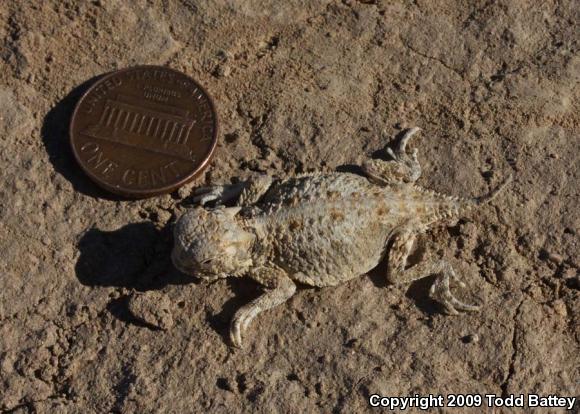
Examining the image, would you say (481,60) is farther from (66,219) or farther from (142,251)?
(66,219)

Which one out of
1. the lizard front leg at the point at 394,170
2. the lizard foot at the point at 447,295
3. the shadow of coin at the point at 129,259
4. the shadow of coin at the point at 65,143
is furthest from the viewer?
the shadow of coin at the point at 65,143

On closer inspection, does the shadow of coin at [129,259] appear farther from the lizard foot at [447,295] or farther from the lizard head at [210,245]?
the lizard foot at [447,295]

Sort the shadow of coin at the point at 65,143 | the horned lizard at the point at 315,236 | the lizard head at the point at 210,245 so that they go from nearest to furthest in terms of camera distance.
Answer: the lizard head at the point at 210,245, the horned lizard at the point at 315,236, the shadow of coin at the point at 65,143

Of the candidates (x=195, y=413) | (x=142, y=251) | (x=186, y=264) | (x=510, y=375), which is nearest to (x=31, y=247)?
(x=142, y=251)

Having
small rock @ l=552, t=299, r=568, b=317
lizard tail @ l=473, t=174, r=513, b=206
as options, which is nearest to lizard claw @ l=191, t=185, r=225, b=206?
lizard tail @ l=473, t=174, r=513, b=206

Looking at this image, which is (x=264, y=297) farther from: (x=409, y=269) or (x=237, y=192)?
(x=409, y=269)

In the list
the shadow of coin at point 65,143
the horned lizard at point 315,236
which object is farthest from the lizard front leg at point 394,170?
the shadow of coin at point 65,143

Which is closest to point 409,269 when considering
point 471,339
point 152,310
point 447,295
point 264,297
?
point 447,295
